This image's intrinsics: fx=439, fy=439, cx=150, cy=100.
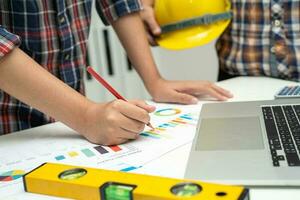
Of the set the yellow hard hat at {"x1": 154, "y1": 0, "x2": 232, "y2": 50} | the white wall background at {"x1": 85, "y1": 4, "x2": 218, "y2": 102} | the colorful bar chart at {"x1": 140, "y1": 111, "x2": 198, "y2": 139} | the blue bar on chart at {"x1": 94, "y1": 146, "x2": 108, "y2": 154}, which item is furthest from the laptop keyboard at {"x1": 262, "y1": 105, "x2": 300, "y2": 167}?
the white wall background at {"x1": 85, "y1": 4, "x2": 218, "y2": 102}

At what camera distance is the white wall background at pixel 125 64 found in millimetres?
2041

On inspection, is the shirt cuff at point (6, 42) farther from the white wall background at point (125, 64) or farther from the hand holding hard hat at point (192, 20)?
the white wall background at point (125, 64)

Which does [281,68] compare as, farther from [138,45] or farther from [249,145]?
[249,145]

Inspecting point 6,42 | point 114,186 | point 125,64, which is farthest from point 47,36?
point 125,64

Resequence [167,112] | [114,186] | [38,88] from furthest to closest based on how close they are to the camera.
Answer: [167,112]
[38,88]
[114,186]

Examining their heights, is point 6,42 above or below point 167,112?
above

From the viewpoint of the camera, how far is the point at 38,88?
75cm

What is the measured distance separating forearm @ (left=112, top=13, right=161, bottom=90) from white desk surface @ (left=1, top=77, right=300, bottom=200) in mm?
184

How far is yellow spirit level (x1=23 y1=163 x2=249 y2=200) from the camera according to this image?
17.8 inches

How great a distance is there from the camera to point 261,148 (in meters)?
0.61

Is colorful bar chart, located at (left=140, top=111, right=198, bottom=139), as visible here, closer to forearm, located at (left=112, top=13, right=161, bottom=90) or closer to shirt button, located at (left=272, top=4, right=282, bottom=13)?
forearm, located at (left=112, top=13, right=161, bottom=90)

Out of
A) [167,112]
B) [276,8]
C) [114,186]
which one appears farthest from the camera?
[276,8]

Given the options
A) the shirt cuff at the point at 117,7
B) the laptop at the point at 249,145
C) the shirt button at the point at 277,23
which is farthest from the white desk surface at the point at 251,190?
the shirt cuff at the point at 117,7

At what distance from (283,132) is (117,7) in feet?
1.78
